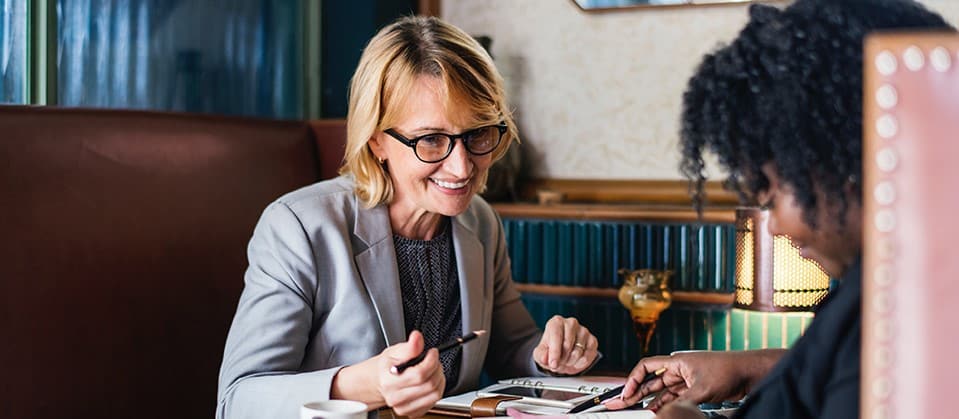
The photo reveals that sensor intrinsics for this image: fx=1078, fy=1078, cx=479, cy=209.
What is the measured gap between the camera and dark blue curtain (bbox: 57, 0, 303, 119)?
101 inches

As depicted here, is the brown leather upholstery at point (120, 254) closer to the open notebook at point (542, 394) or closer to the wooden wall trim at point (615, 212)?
the open notebook at point (542, 394)

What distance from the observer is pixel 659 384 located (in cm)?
176

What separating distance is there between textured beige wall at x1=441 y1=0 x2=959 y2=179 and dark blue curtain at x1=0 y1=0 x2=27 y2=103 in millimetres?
1510

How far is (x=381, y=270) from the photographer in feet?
6.75

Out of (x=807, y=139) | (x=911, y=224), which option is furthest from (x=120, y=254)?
(x=911, y=224)

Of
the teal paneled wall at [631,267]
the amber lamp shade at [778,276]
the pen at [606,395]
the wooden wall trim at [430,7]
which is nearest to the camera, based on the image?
the pen at [606,395]

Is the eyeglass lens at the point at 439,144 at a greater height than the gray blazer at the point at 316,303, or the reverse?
the eyeglass lens at the point at 439,144

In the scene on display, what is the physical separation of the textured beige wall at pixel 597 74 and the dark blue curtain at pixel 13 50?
1.51m

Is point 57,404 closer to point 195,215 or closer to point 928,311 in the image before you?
point 195,215

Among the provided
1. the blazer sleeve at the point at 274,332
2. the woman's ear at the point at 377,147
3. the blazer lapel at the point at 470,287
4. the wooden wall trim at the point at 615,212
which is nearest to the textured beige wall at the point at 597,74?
the wooden wall trim at the point at 615,212

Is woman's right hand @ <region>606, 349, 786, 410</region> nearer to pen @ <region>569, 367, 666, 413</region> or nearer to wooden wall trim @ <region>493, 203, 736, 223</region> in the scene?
pen @ <region>569, 367, 666, 413</region>

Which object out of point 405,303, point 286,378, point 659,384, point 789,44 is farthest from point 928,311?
point 405,303

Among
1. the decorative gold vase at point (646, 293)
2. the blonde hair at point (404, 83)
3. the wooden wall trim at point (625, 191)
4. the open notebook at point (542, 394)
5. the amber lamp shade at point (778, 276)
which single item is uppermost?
the blonde hair at point (404, 83)

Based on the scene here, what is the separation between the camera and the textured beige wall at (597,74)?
10.6 ft
